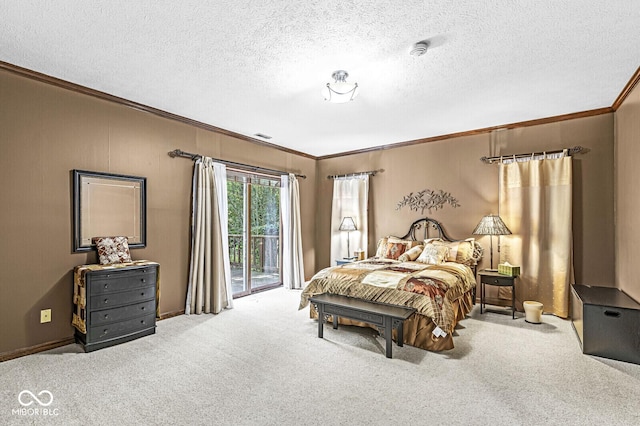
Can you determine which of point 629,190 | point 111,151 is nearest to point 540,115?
point 629,190

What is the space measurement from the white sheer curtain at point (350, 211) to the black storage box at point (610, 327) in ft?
11.0

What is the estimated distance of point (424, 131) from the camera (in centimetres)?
498

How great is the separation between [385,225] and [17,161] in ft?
16.4

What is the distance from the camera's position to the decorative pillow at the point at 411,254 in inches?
189

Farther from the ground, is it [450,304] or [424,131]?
[424,131]

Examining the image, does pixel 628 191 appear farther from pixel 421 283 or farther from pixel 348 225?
pixel 348 225

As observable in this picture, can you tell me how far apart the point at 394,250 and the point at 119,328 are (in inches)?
149

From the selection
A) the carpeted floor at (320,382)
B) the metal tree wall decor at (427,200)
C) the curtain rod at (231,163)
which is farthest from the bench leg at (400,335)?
the curtain rod at (231,163)

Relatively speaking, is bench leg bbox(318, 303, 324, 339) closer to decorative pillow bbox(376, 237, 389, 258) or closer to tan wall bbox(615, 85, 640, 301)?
decorative pillow bbox(376, 237, 389, 258)

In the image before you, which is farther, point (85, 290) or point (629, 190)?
point (629, 190)

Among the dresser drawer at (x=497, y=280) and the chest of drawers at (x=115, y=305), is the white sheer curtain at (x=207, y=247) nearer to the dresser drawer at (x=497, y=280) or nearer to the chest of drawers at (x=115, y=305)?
the chest of drawers at (x=115, y=305)

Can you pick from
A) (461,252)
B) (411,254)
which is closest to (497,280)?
(461,252)

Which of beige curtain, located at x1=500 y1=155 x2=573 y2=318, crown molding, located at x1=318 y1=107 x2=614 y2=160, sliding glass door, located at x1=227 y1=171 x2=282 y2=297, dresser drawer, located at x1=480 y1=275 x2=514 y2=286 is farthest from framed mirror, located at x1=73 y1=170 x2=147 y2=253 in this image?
beige curtain, located at x1=500 y1=155 x2=573 y2=318

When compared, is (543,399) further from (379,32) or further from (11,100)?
(11,100)
